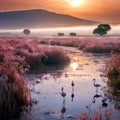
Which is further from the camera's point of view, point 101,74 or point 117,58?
point 101,74

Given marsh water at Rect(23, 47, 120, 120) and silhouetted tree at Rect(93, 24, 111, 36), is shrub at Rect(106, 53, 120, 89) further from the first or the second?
silhouetted tree at Rect(93, 24, 111, 36)

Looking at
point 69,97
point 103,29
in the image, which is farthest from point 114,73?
point 103,29

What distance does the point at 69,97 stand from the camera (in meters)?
16.2

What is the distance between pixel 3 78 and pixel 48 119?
2135 mm

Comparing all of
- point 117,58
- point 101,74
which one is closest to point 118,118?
point 117,58

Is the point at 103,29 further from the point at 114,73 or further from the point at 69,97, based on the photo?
the point at 69,97

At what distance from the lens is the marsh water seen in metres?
13.7

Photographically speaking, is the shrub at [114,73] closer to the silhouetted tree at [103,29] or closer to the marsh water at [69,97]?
the marsh water at [69,97]

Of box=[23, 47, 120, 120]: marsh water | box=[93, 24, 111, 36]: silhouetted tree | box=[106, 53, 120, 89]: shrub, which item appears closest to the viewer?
box=[23, 47, 120, 120]: marsh water

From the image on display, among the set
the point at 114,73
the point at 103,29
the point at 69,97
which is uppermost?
the point at 103,29

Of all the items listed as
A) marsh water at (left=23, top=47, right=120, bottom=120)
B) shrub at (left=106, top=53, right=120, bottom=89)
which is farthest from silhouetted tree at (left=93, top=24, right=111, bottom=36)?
shrub at (left=106, top=53, right=120, bottom=89)

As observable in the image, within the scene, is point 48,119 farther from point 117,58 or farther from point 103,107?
point 117,58

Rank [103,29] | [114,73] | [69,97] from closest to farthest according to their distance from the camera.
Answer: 1. [69,97]
2. [114,73]
3. [103,29]

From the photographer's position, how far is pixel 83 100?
15.7m
